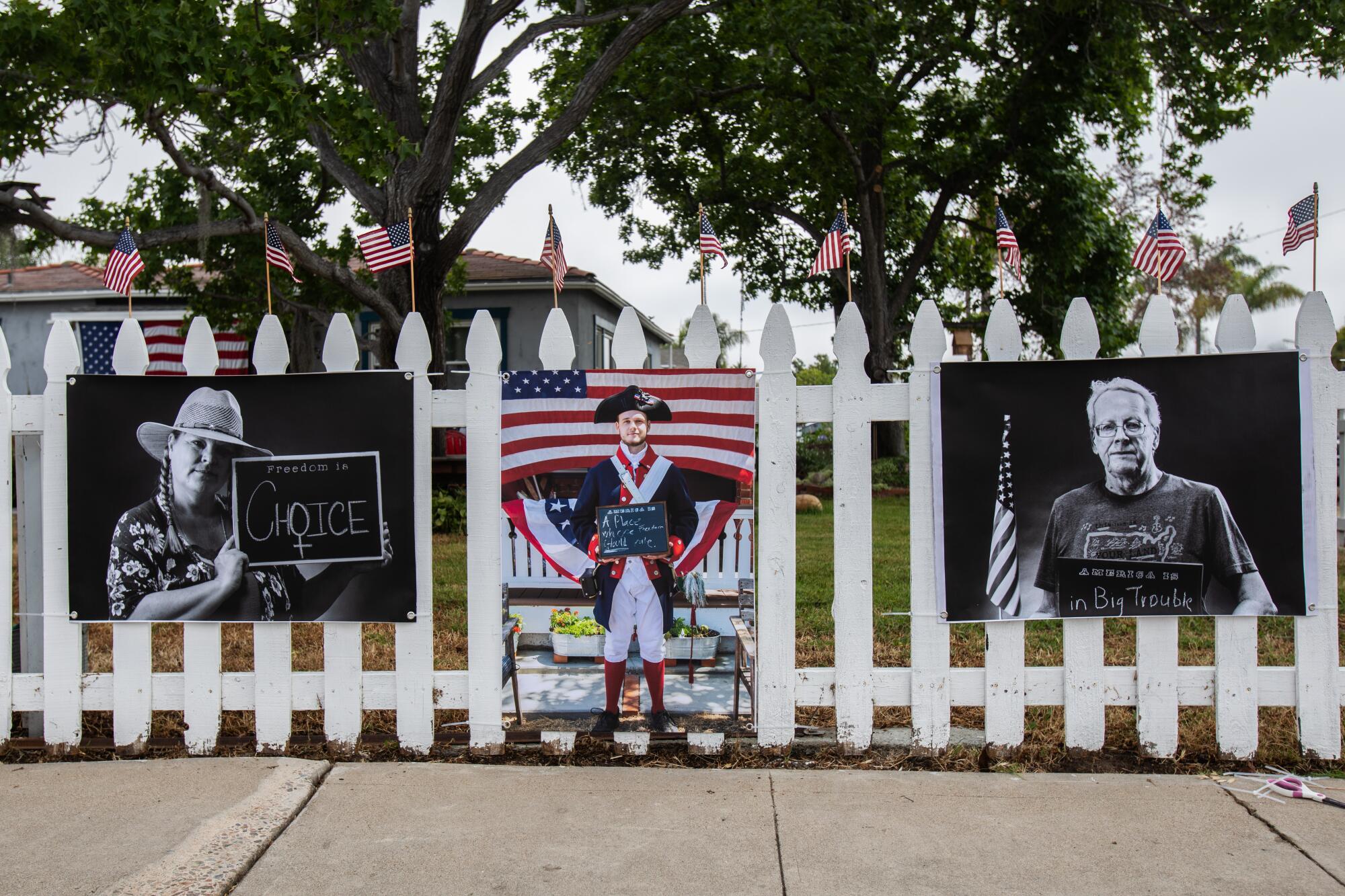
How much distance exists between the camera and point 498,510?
4.29 meters

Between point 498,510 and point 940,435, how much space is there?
5.90 feet

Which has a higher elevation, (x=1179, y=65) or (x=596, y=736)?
(x=1179, y=65)

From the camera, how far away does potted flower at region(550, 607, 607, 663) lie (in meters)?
4.49

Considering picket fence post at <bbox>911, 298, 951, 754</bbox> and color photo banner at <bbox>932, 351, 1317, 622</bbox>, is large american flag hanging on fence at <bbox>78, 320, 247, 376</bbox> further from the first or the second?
color photo banner at <bbox>932, 351, 1317, 622</bbox>

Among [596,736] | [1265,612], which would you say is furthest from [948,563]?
[596,736]

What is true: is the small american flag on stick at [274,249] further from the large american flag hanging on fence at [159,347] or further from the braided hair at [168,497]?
the large american flag hanging on fence at [159,347]

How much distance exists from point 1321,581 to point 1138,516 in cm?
77

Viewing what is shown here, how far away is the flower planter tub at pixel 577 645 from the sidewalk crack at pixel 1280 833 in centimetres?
247

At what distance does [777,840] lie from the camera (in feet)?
11.4

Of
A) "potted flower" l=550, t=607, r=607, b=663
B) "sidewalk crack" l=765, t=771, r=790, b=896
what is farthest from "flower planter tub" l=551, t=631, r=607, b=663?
"sidewalk crack" l=765, t=771, r=790, b=896

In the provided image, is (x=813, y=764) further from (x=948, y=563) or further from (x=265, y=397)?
(x=265, y=397)

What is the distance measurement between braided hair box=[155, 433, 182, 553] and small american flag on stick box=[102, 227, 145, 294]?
4.80 feet

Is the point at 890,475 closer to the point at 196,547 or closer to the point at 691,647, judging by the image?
the point at 691,647

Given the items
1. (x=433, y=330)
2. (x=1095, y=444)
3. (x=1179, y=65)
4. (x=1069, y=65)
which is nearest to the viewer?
(x=1095, y=444)
